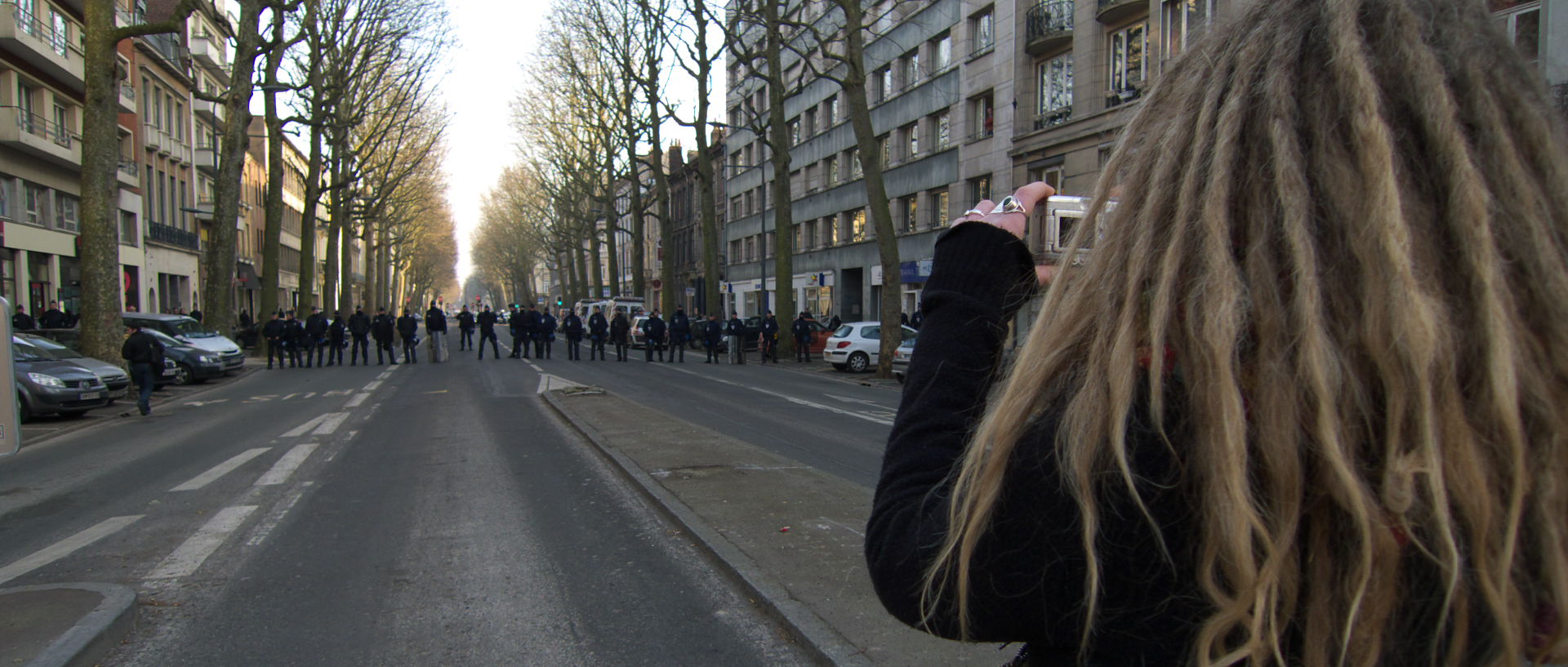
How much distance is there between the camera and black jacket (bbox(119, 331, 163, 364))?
50.5ft

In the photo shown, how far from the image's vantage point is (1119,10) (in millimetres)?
24000

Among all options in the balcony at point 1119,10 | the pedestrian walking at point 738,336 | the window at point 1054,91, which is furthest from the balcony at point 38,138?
the balcony at point 1119,10

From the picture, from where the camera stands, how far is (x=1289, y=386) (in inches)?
36.0

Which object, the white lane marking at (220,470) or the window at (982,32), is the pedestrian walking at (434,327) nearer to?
the white lane marking at (220,470)

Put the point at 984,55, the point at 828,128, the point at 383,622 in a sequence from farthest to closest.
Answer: the point at 828,128, the point at 984,55, the point at 383,622

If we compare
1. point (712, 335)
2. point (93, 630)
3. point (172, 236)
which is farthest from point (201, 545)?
point (172, 236)

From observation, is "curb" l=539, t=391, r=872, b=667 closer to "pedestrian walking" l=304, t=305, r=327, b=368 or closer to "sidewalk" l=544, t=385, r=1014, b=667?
"sidewalk" l=544, t=385, r=1014, b=667

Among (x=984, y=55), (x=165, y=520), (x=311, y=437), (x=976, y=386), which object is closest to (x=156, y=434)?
(x=311, y=437)

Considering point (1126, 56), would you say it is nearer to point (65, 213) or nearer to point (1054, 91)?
point (1054, 91)

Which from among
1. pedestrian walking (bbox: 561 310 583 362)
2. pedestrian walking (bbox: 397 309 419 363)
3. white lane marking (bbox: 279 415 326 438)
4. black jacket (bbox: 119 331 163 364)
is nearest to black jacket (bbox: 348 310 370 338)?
pedestrian walking (bbox: 397 309 419 363)

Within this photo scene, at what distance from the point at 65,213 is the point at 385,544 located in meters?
36.2

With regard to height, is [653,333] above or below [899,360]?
above

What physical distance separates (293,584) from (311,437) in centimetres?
704

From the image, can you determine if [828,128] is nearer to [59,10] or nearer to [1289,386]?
[59,10]
